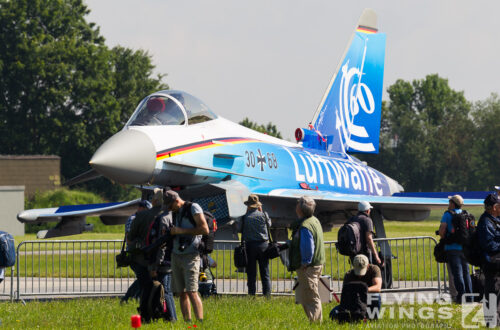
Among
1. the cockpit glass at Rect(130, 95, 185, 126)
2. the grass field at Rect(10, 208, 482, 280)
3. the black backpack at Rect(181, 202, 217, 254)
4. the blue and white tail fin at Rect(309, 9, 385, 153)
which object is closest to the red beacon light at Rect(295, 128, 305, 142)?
the blue and white tail fin at Rect(309, 9, 385, 153)

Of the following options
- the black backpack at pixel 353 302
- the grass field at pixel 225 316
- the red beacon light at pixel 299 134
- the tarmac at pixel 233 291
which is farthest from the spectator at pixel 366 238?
the red beacon light at pixel 299 134

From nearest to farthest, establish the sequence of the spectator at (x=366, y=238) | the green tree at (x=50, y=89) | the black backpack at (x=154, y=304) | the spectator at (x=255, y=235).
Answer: the black backpack at (x=154, y=304)
the spectator at (x=366, y=238)
the spectator at (x=255, y=235)
the green tree at (x=50, y=89)

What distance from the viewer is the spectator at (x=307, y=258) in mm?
10219

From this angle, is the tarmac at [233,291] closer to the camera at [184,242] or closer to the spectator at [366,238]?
the spectator at [366,238]

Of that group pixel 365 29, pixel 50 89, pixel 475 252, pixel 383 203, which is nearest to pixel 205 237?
pixel 475 252

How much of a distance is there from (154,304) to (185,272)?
0.65 metres

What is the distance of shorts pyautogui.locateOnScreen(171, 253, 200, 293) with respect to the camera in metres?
10.1

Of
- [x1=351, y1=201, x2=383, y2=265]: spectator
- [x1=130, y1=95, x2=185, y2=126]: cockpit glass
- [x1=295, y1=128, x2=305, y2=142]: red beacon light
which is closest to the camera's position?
[x1=351, y1=201, x2=383, y2=265]: spectator

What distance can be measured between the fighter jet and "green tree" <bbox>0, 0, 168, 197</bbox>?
45.6 metres

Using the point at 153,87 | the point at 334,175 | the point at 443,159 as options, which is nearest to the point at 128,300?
the point at 334,175

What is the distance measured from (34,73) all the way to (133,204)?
50.0 m

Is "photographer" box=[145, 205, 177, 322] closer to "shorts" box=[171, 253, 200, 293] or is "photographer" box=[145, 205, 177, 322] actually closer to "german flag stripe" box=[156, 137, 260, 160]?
"shorts" box=[171, 253, 200, 293]

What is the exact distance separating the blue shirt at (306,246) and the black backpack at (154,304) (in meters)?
1.83

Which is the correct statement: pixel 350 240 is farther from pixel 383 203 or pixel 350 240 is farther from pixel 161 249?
pixel 383 203
